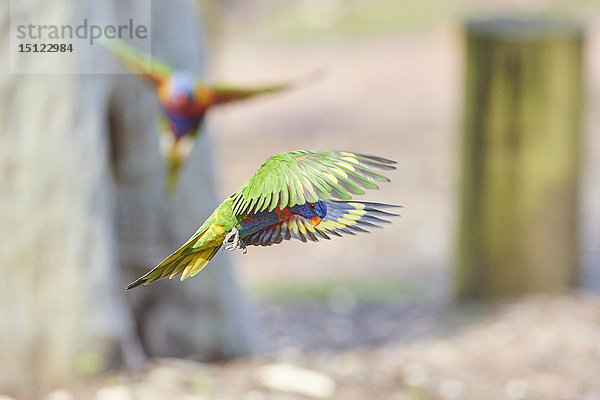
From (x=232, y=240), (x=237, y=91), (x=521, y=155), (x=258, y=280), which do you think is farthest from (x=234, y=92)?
(x=258, y=280)

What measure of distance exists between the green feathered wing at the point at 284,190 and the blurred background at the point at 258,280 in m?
1.32

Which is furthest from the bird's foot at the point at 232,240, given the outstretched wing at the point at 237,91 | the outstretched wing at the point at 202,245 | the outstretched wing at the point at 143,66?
the outstretched wing at the point at 143,66

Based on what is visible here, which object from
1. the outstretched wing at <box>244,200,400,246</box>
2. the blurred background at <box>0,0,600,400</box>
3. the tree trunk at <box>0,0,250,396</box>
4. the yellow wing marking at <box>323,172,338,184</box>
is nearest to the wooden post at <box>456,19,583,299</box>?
the blurred background at <box>0,0,600,400</box>

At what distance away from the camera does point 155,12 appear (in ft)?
12.2

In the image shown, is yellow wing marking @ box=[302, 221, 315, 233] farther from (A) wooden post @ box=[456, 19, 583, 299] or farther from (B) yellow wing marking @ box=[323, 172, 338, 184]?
(A) wooden post @ box=[456, 19, 583, 299]

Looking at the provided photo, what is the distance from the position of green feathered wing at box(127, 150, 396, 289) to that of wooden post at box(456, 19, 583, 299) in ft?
10.9

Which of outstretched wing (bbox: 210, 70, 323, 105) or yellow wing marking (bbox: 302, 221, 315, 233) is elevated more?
outstretched wing (bbox: 210, 70, 323, 105)

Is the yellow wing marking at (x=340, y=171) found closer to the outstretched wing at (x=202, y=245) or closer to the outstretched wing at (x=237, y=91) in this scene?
the outstretched wing at (x=202, y=245)

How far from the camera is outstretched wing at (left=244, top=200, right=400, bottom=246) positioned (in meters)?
1.58

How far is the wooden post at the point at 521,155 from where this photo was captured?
4750 mm

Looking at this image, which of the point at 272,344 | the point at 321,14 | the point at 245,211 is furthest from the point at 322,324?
the point at 321,14

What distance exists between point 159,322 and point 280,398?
78 centimetres

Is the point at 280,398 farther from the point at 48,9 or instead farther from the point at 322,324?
the point at 322,324

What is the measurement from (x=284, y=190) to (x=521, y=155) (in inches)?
137
